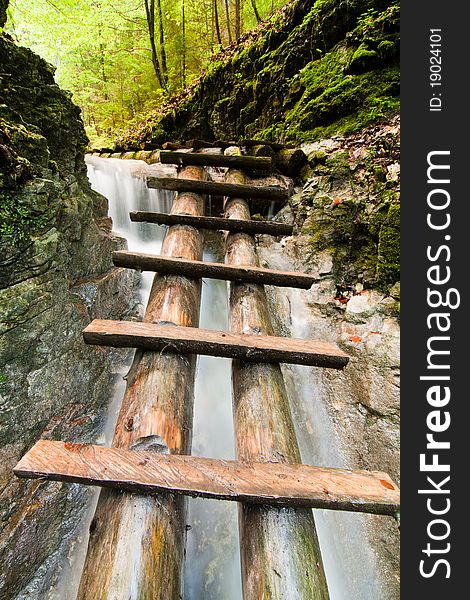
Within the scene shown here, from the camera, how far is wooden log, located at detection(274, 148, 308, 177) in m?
4.67

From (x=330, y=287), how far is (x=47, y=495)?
333 centimetres

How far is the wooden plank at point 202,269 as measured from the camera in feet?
7.86

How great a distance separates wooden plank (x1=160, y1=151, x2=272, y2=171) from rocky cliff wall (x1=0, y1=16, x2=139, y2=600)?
46.0 inches

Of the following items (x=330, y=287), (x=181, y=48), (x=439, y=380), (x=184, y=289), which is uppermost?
(x=181, y=48)

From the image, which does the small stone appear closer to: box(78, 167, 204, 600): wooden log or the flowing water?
the flowing water

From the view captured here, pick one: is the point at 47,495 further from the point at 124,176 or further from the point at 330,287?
the point at 124,176

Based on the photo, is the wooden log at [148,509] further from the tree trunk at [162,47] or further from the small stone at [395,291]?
the tree trunk at [162,47]

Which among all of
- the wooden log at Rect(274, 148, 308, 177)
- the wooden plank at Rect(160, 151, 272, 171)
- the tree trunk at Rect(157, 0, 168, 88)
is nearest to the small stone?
the wooden plank at Rect(160, 151, 272, 171)

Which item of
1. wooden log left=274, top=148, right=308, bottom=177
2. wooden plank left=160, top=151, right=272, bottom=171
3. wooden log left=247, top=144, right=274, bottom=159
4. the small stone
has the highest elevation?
wooden log left=247, top=144, right=274, bottom=159

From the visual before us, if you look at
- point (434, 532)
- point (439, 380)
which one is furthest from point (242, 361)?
point (434, 532)

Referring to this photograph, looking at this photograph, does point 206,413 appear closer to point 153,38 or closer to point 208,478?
point 208,478

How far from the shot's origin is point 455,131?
2.04 metres

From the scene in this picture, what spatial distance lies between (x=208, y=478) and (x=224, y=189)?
10.4 feet

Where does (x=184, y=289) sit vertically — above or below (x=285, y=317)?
below
